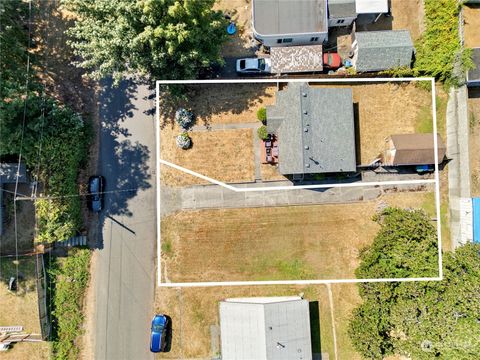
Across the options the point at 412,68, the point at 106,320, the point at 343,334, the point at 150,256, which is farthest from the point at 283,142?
the point at 106,320

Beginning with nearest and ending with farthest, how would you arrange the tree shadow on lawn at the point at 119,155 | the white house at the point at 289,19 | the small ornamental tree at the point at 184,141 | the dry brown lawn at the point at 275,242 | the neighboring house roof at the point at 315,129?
the neighboring house roof at the point at 315,129 < the white house at the point at 289,19 < the small ornamental tree at the point at 184,141 < the dry brown lawn at the point at 275,242 < the tree shadow on lawn at the point at 119,155

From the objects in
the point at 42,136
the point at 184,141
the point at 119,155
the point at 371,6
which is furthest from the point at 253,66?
the point at 42,136

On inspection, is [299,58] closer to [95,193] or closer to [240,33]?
[240,33]

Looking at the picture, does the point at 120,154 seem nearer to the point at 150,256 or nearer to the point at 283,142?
the point at 150,256

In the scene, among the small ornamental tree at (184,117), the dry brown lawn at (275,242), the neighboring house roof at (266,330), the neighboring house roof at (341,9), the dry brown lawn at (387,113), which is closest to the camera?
the neighboring house roof at (266,330)

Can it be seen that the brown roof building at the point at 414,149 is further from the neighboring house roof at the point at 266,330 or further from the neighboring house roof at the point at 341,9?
the neighboring house roof at the point at 266,330

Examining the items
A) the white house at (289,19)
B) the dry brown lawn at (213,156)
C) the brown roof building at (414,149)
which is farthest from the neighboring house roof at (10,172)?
the brown roof building at (414,149)

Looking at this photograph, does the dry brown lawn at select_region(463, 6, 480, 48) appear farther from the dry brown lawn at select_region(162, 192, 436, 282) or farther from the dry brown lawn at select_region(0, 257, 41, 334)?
the dry brown lawn at select_region(0, 257, 41, 334)
